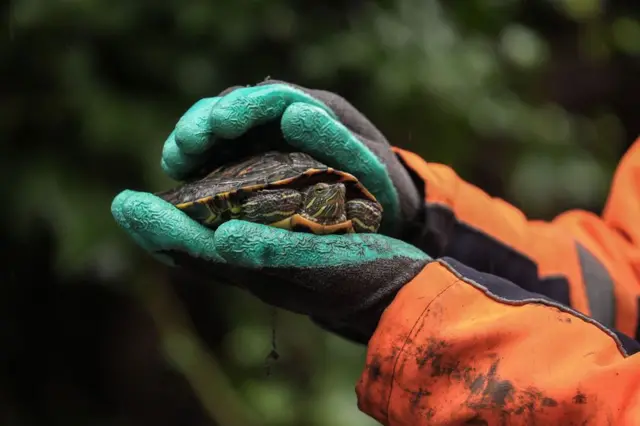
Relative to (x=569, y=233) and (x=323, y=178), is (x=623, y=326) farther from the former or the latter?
(x=323, y=178)

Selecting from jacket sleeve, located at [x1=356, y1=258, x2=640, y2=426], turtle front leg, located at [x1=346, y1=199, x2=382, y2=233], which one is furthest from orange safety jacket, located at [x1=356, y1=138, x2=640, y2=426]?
turtle front leg, located at [x1=346, y1=199, x2=382, y2=233]

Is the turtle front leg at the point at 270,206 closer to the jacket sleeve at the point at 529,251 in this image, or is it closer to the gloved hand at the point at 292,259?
the gloved hand at the point at 292,259

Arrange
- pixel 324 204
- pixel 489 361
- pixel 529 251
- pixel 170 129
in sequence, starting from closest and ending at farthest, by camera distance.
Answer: pixel 489 361 < pixel 324 204 < pixel 529 251 < pixel 170 129

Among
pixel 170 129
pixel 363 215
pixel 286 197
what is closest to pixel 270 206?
pixel 286 197

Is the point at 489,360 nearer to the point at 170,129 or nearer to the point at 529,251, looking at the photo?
the point at 529,251

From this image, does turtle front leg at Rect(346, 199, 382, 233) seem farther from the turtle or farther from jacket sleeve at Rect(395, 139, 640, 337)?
jacket sleeve at Rect(395, 139, 640, 337)
